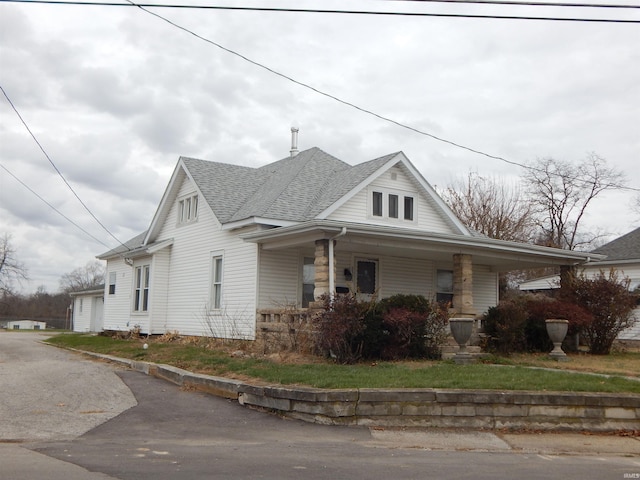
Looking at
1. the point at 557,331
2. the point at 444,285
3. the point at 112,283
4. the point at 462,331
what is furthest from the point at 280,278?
the point at 112,283

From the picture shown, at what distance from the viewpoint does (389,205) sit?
67.2 feet

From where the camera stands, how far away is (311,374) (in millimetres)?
11633

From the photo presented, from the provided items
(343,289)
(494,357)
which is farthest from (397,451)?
(343,289)

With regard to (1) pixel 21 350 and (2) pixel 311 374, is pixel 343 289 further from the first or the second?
(1) pixel 21 350

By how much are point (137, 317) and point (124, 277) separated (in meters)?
3.84

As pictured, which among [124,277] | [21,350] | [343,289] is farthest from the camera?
[124,277]

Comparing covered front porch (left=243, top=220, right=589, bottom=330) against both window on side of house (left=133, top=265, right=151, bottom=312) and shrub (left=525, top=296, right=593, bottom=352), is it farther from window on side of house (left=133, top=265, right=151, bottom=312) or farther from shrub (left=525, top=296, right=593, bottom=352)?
window on side of house (left=133, top=265, right=151, bottom=312)

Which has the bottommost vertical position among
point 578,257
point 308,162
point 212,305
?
point 212,305

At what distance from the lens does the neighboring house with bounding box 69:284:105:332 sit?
38469 mm

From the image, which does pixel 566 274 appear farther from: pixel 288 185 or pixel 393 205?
pixel 288 185

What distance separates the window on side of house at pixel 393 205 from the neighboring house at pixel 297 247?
1.4 inches

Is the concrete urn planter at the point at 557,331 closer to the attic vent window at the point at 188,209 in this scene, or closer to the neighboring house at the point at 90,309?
the attic vent window at the point at 188,209

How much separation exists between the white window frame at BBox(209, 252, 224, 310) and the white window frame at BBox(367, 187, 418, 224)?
4979 millimetres

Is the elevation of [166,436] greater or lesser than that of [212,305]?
lesser
